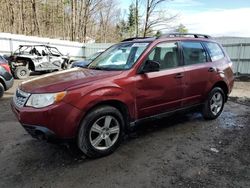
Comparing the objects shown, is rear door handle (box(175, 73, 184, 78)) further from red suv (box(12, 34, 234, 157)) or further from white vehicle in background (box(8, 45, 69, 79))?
white vehicle in background (box(8, 45, 69, 79))

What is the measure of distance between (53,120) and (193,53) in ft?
10.2

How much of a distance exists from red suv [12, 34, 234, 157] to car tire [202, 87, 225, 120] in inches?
0.8

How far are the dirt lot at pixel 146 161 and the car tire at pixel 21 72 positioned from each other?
27.4ft

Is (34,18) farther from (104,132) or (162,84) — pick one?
(104,132)

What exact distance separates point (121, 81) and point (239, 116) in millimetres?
3590

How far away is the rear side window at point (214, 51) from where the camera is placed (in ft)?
17.6

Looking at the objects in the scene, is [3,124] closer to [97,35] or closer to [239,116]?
[239,116]


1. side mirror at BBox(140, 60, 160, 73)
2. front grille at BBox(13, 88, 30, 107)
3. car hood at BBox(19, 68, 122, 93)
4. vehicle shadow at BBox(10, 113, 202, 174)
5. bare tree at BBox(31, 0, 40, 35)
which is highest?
bare tree at BBox(31, 0, 40, 35)

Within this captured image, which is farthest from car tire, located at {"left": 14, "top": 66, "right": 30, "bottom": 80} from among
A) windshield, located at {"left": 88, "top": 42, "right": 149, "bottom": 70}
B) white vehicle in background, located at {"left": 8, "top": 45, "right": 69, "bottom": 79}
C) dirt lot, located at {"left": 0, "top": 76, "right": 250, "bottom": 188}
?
windshield, located at {"left": 88, "top": 42, "right": 149, "bottom": 70}

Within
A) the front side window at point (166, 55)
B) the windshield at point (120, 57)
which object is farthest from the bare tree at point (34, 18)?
the front side window at point (166, 55)

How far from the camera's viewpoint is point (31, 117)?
330 centimetres

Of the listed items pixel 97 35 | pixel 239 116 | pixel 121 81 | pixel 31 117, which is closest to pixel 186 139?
pixel 121 81

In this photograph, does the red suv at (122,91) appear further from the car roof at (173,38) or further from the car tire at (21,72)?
the car tire at (21,72)

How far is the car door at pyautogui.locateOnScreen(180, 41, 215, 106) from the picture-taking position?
4762 mm
